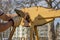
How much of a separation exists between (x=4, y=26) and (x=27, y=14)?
48cm

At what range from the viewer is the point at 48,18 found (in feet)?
8.70

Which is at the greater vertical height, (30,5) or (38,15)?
A: (38,15)

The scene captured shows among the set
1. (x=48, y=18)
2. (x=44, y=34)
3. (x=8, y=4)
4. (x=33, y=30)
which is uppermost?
(x=48, y=18)

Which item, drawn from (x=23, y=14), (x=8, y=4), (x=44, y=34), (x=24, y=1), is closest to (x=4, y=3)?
(x=8, y=4)

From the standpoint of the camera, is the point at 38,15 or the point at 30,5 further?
the point at 30,5

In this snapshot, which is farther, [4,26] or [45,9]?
[45,9]

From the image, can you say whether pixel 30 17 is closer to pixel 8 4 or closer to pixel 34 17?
pixel 34 17

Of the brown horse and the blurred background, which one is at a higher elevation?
the brown horse

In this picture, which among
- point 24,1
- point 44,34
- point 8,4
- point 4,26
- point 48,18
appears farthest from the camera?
point 44,34

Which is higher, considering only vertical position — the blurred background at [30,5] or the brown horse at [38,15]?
the brown horse at [38,15]

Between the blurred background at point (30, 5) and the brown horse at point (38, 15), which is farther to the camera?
the blurred background at point (30, 5)

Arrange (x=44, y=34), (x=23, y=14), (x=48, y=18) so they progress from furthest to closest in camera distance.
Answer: (x=44, y=34)
(x=23, y=14)
(x=48, y=18)

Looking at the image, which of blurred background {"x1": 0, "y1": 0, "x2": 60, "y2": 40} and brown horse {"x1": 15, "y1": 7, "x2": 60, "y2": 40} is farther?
blurred background {"x1": 0, "y1": 0, "x2": 60, "y2": 40}

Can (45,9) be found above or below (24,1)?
above
